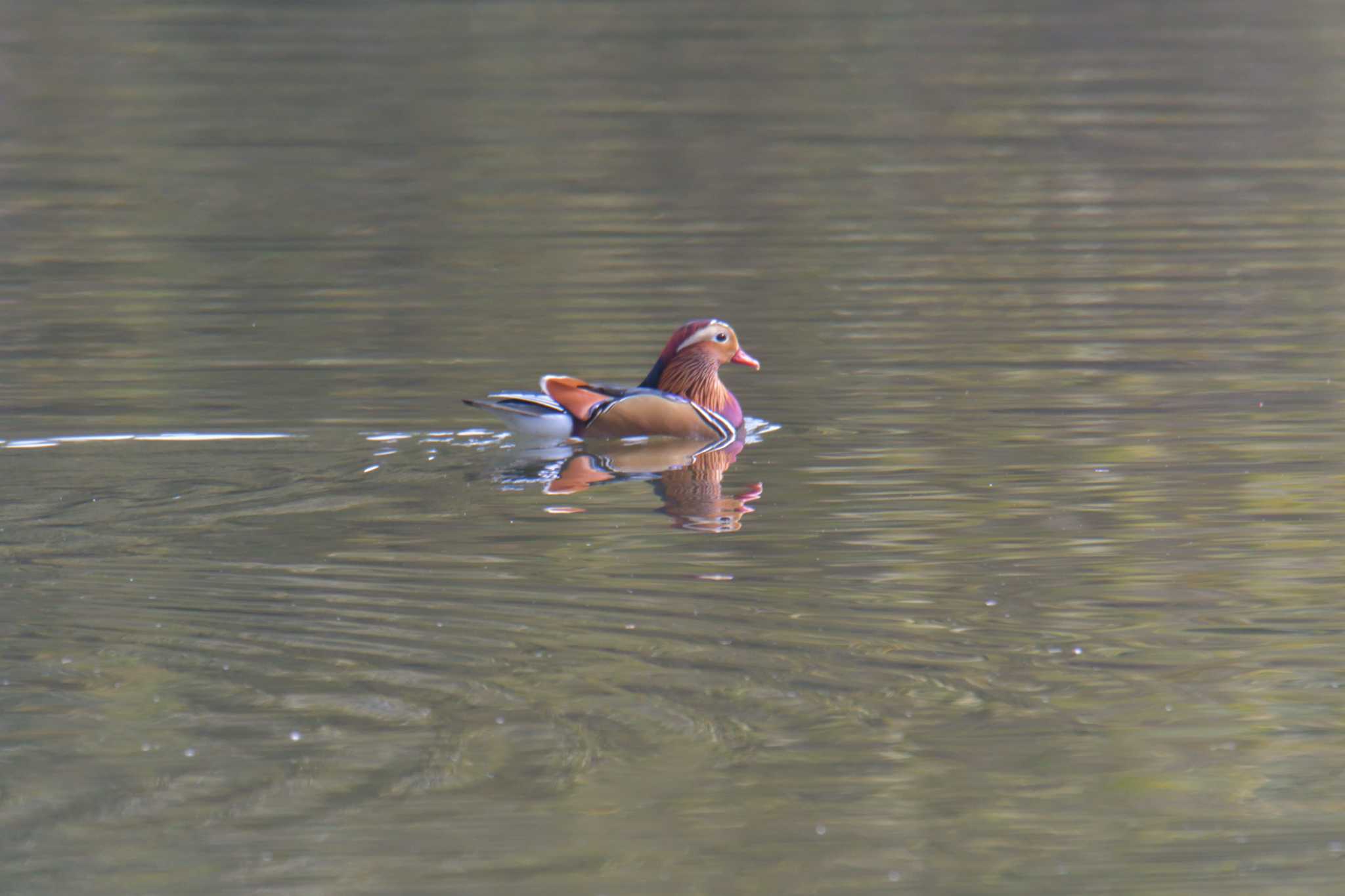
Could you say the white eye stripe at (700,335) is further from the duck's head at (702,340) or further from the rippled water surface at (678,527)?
Result: the rippled water surface at (678,527)

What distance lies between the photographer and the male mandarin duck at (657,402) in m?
10.3

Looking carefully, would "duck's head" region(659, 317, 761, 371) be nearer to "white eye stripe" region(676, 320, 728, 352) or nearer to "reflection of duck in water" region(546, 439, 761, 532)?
"white eye stripe" region(676, 320, 728, 352)

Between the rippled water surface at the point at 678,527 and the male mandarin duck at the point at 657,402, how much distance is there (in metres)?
0.15

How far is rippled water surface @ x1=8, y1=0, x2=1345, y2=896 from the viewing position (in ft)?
18.0

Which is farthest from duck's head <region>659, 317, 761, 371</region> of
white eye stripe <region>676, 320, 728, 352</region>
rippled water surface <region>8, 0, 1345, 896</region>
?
rippled water surface <region>8, 0, 1345, 896</region>

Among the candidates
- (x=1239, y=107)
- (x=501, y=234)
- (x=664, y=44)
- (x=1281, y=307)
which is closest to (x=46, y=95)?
(x=664, y=44)

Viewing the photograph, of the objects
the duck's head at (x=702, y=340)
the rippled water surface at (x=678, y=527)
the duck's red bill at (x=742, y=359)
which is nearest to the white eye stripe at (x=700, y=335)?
the duck's head at (x=702, y=340)

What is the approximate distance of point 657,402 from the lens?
34.9 feet

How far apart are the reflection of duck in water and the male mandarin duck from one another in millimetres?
96

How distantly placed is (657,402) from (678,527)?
2.07 metres

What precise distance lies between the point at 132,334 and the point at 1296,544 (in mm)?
7138

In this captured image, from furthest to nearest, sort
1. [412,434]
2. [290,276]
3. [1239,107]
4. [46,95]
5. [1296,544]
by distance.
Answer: [46,95] < [1239,107] < [290,276] < [412,434] < [1296,544]

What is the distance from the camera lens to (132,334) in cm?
1285

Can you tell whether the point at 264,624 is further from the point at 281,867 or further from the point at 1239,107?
the point at 1239,107
